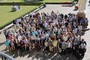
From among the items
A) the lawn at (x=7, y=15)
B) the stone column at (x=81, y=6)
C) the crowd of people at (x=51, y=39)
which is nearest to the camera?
the crowd of people at (x=51, y=39)

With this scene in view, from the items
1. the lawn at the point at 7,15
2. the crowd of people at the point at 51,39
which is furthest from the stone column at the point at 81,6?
the lawn at the point at 7,15

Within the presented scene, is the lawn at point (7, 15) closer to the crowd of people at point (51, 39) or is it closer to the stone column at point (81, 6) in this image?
A: the crowd of people at point (51, 39)

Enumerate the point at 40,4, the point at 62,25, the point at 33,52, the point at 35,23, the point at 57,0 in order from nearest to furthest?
the point at 33,52, the point at 62,25, the point at 35,23, the point at 40,4, the point at 57,0

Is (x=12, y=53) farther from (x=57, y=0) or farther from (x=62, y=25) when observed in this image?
(x=57, y=0)

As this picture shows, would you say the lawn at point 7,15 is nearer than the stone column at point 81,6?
No

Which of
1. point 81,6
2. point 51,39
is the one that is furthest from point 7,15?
point 51,39

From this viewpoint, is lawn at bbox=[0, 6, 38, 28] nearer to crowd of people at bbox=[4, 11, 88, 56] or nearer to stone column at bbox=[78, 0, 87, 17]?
crowd of people at bbox=[4, 11, 88, 56]

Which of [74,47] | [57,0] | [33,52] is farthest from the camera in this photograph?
[57,0]

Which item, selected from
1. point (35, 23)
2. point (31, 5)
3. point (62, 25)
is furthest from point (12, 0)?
point (62, 25)

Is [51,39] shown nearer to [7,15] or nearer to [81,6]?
[81,6]

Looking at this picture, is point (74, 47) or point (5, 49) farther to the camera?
point (5, 49)

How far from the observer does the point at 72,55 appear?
17672 mm

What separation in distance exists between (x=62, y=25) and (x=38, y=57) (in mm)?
4529

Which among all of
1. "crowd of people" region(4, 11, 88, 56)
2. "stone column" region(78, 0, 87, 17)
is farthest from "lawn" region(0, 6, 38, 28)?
"stone column" region(78, 0, 87, 17)
